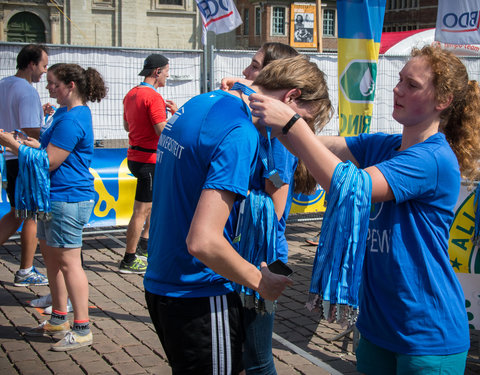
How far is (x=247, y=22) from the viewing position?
5997cm

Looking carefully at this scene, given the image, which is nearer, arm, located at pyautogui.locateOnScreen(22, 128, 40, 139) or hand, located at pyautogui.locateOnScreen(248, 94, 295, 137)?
hand, located at pyautogui.locateOnScreen(248, 94, 295, 137)

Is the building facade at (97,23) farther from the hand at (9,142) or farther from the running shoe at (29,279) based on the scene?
the hand at (9,142)

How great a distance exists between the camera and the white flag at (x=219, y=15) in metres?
9.38

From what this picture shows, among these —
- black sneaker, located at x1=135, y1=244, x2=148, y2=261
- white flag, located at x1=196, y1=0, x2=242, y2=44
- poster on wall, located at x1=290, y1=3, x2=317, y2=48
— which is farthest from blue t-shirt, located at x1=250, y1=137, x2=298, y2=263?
poster on wall, located at x1=290, y1=3, x2=317, y2=48

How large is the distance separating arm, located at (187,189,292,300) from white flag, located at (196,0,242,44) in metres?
7.81

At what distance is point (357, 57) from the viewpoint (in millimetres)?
5137

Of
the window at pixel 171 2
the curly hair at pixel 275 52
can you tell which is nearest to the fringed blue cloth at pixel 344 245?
the curly hair at pixel 275 52

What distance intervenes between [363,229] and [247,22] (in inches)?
2374

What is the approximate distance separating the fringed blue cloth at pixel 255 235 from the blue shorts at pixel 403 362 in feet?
1.48

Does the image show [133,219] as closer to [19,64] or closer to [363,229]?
[19,64]

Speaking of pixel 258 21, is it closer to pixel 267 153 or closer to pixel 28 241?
pixel 28 241

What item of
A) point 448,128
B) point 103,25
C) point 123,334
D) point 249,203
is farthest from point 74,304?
point 103,25

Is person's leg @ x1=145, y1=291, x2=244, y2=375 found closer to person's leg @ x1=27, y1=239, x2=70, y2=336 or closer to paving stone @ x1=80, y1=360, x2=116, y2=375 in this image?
paving stone @ x1=80, y1=360, x2=116, y2=375

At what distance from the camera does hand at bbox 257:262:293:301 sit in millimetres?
2043
